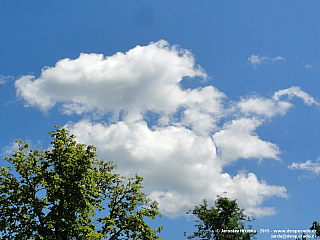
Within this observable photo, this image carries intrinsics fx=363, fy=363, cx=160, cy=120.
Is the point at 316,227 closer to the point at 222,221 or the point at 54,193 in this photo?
the point at 222,221

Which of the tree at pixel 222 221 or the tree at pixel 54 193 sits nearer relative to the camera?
the tree at pixel 54 193

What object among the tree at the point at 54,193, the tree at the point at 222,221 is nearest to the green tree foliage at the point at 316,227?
the tree at the point at 222,221

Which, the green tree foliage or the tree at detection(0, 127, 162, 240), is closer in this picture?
the tree at detection(0, 127, 162, 240)

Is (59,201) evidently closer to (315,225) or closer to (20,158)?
(20,158)

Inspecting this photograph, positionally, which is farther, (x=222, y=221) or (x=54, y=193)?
(x=222, y=221)

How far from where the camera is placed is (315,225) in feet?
276

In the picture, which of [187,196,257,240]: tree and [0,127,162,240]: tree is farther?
[187,196,257,240]: tree

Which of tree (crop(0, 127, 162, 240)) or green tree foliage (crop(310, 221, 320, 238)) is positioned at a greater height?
green tree foliage (crop(310, 221, 320, 238))

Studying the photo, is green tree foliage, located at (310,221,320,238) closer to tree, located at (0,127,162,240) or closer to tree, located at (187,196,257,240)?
tree, located at (187,196,257,240)

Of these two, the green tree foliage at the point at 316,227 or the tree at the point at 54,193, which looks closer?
the tree at the point at 54,193

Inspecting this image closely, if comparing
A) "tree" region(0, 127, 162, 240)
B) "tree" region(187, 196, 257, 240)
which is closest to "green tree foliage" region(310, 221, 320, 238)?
"tree" region(187, 196, 257, 240)

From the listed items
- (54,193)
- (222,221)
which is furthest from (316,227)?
(54,193)

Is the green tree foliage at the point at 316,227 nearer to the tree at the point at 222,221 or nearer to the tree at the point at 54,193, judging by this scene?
the tree at the point at 222,221

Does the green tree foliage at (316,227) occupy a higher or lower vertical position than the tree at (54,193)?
higher
